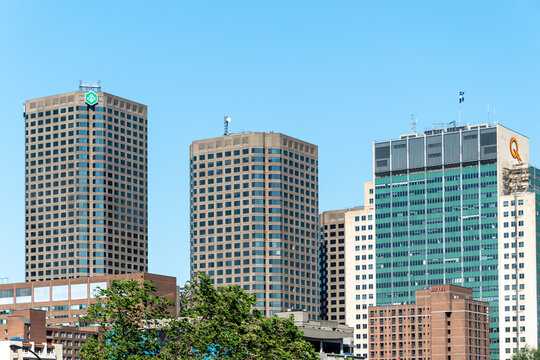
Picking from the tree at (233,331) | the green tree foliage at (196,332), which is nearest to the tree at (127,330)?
the green tree foliage at (196,332)

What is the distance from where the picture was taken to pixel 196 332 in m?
117

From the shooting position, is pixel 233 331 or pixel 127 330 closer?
pixel 233 331

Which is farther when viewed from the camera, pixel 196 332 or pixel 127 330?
pixel 127 330

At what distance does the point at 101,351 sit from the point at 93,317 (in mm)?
3869

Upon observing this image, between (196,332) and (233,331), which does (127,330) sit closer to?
(196,332)

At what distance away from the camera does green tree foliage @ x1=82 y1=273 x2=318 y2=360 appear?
379ft

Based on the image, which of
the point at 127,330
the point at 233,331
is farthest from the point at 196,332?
the point at 127,330

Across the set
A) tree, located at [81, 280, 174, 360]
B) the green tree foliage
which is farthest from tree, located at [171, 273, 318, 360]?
tree, located at [81, 280, 174, 360]

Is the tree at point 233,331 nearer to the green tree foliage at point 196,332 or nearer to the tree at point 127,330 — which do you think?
the green tree foliage at point 196,332

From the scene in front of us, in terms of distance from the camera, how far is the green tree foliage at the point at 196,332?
379ft

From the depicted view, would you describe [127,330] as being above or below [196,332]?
above

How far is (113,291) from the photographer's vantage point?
393 feet

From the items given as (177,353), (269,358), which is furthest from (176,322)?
(269,358)

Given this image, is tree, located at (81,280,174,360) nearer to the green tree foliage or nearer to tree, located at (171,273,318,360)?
the green tree foliage
